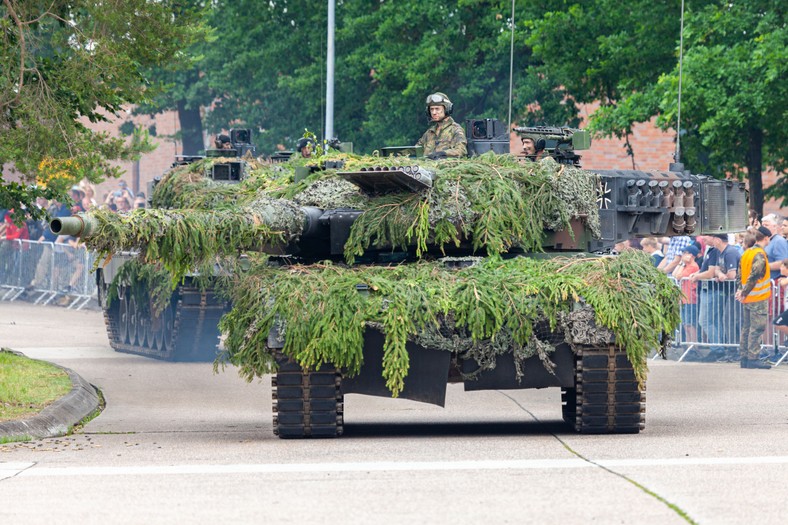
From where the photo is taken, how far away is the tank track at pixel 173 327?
63.5 ft

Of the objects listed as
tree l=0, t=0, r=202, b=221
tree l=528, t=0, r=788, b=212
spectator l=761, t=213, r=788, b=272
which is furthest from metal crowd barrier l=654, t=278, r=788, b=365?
tree l=0, t=0, r=202, b=221

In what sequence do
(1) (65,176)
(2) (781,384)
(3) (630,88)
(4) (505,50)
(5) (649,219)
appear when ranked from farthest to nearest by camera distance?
(4) (505,50) → (3) (630,88) → (1) (65,176) → (2) (781,384) → (5) (649,219)

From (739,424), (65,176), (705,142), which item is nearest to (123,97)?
(65,176)

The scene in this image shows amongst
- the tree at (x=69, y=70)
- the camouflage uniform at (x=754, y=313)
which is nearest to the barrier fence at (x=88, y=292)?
the camouflage uniform at (x=754, y=313)

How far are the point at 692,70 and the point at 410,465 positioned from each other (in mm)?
12698

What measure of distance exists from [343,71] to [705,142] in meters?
11.8

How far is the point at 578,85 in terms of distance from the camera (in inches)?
1021

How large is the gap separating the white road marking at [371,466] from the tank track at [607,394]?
147cm

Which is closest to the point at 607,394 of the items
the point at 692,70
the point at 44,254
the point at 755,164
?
the point at 692,70

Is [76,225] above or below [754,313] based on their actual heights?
above

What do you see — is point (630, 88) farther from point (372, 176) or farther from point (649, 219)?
point (372, 176)

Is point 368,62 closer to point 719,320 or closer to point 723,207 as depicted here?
point 719,320

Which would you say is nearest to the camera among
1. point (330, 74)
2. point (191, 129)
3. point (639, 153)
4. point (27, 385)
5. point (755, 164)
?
point (27, 385)

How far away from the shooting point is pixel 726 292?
1980 centimetres
